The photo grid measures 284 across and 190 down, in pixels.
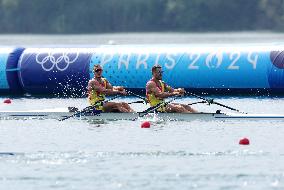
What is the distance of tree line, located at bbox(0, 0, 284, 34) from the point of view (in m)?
96.6

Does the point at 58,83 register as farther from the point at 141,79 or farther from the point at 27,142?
the point at 27,142

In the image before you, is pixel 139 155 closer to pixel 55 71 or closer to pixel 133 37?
pixel 55 71

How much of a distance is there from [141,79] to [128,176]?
19.4 meters

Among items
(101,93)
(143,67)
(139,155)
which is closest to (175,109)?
(101,93)

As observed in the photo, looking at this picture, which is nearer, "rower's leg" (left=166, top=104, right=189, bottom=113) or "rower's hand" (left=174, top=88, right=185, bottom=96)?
"rower's hand" (left=174, top=88, right=185, bottom=96)

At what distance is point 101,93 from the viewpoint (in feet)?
108

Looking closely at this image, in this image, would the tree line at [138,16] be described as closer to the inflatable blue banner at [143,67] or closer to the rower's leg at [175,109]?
the inflatable blue banner at [143,67]

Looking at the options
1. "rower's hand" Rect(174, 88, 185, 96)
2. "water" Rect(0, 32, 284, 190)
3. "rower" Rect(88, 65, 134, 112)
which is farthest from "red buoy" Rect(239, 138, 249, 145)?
"rower" Rect(88, 65, 134, 112)

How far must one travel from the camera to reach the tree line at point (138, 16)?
96625 millimetres

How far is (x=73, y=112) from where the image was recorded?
106ft

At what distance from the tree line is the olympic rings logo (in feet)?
175

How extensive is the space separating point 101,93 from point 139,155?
7.38 m

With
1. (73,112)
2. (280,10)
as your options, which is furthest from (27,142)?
(280,10)

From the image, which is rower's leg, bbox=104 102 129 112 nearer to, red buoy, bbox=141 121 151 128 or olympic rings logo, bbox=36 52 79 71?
red buoy, bbox=141 121 151 128
